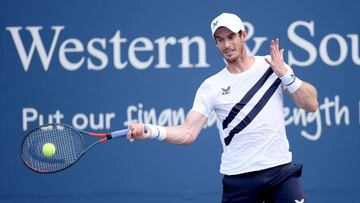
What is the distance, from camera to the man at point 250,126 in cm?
475

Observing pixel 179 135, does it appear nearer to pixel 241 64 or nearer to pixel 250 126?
pixel 250 126

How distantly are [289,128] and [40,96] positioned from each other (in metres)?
2.02

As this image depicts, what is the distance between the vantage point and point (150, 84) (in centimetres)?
674

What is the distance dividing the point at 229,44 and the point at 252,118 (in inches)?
17.5

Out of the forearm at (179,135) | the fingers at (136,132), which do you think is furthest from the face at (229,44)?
the fingers at (136,132)

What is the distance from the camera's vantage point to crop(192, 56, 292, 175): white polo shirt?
4.77m

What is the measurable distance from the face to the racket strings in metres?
1.02

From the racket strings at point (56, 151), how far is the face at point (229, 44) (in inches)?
40.2

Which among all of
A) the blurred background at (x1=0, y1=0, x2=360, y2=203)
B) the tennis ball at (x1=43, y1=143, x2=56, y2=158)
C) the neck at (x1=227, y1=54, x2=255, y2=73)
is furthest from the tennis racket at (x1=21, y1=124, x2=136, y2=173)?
the blurred background at (x1=0, y1=0, x2=360, y2=203)

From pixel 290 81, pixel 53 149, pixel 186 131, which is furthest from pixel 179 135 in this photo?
pixel 53 149

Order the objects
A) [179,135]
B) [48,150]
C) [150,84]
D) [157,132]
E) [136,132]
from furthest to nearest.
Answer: [150,84], [48,150], [179,135], [157,132], [136,132]

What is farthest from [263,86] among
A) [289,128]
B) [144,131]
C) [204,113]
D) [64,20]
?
[64,20]

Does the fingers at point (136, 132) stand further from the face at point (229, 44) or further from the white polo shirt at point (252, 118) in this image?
the face at point (229, 44)

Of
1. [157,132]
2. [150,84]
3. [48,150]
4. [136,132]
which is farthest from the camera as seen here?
[150,84]
